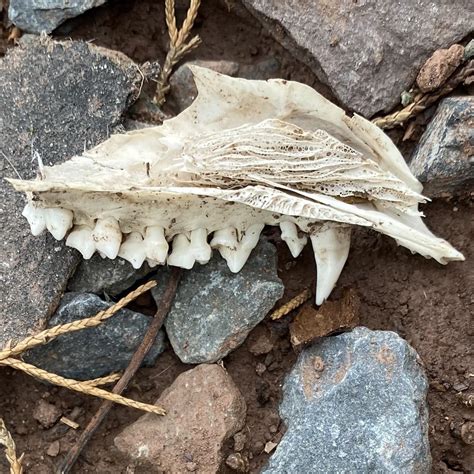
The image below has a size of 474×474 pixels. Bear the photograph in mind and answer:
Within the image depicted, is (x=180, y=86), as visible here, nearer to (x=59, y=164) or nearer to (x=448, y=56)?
(x=59, y=164)

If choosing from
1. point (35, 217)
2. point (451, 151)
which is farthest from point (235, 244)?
point (451, 151)

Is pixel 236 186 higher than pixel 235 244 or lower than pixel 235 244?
higher

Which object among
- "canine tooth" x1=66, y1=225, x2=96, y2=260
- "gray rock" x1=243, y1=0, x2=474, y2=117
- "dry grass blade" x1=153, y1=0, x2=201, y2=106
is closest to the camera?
"canine tooth" x1=66, y1=225, x2=96, y2=260

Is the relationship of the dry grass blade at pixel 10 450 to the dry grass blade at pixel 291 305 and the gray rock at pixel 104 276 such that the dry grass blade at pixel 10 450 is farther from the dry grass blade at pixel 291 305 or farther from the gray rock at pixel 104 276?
the dry grass blade at pixel 291 305

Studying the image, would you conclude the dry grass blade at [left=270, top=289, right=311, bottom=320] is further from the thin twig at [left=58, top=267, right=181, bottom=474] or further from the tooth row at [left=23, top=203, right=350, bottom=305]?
the thin twig at [left=58, top=267, right=181, bottom=474]

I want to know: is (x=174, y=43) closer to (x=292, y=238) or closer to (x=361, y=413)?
(x=292, y=238)

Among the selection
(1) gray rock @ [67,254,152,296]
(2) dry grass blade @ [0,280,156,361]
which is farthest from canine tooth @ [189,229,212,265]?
(2) dry grass blade @ [0,280,156,361]

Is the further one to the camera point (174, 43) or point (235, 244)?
point (174, 43)
